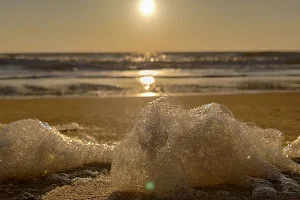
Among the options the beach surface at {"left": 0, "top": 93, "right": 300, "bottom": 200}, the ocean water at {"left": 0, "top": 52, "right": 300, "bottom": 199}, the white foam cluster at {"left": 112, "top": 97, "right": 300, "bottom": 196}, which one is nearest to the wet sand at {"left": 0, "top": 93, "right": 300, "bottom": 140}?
the beach surface at {"left": 0, "top": 93, "right": 300, "bottom": 200}

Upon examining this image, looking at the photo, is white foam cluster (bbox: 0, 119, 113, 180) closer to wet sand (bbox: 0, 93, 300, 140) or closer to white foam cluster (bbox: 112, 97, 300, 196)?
white foam cluster (bbox: 112, 97, 300, 196)

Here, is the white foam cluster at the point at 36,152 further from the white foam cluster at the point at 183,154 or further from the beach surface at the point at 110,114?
the white foam cluster at the point at 183,154

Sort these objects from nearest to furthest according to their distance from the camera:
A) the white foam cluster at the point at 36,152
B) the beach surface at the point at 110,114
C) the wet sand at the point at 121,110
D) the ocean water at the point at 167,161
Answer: the ocean water at the point at 167,161 < the beach surface at the point at 110,114 < the white foam cluster at the point at 36,152 < the wet sand at the point at 121,110

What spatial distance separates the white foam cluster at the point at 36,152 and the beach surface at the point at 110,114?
42cm

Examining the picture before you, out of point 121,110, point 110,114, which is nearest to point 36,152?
point 110,114

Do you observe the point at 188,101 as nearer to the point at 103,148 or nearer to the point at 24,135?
the point at 103,148

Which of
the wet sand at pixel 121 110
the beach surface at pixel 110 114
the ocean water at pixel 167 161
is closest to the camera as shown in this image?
the ocean water at pixel 167 161

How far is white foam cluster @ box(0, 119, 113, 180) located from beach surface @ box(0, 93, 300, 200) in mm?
419

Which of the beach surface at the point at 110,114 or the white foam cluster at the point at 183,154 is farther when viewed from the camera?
the beach surface at the point at 110,114

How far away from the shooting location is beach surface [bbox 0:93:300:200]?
354 centimetres

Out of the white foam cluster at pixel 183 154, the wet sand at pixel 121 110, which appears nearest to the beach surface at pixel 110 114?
the wet sand at pixel 121 110

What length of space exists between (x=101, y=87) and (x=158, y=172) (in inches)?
443

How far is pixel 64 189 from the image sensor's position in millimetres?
3635

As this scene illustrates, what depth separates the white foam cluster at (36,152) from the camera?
3.97 metres
